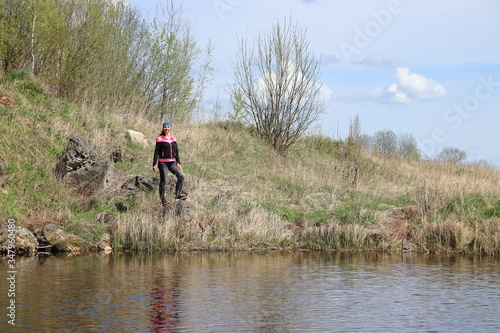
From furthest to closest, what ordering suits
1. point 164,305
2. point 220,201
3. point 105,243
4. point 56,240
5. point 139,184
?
point 139,184 → point 220,201 → point 105,243 → point 56,240 → point 164,305

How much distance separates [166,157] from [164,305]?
886cm

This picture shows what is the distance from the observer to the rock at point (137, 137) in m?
24.8

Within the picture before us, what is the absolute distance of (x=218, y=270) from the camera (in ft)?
42.8

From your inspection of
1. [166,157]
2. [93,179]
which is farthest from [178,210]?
[93,179]

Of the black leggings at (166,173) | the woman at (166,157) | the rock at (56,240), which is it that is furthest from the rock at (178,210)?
the rock at (56,240)

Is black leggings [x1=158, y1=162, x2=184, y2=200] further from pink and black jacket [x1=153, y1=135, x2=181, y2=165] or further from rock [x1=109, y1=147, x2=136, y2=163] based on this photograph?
rock [x1=109, y1=147, x2=136, y2=163]

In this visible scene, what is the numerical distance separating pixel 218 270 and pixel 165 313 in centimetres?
451

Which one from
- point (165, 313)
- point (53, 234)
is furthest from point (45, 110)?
point (165, 313)

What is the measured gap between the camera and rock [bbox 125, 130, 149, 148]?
24788mm

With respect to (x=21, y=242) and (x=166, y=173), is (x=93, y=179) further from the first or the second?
(x=21, y=242)

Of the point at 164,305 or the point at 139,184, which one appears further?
the point at 139,184

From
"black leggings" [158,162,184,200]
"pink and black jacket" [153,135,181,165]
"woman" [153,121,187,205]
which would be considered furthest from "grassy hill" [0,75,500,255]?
"pink and black jacket" [153,135,181,165]

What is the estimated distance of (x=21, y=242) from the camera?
627 inches

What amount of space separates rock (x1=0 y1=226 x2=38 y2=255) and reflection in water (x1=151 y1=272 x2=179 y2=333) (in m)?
5.52
